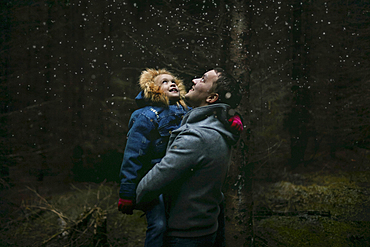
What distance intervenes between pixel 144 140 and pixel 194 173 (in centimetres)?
43

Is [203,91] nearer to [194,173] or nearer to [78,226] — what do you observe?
[194,173]

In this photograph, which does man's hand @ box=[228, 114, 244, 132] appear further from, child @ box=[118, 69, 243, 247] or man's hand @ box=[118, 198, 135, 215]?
man's hand @ box=[118, 198, 135, 215]

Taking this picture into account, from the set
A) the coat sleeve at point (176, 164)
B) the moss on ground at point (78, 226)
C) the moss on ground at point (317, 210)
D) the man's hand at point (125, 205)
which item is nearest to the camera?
the coat sleeve at point (176, 164)

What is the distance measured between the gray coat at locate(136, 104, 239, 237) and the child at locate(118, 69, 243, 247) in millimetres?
75

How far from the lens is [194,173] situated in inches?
59.2

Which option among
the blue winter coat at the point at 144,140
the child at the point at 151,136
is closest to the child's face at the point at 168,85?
the child at the point at 151,136

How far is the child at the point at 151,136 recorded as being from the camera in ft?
5.19

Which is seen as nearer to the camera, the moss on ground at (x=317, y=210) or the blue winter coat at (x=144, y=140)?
the blue winter coat at (x=144, y=140)

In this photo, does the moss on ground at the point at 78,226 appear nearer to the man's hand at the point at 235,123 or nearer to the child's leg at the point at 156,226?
the child's leg at the point at 156,226

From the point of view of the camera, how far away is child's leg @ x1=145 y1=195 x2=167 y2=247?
158 cm

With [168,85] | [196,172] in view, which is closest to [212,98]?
[168,85]

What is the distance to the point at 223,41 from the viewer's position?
2.47 meters

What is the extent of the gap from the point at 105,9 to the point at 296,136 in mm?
5642

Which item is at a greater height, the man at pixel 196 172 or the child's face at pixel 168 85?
the child's face at pixel 168 85
